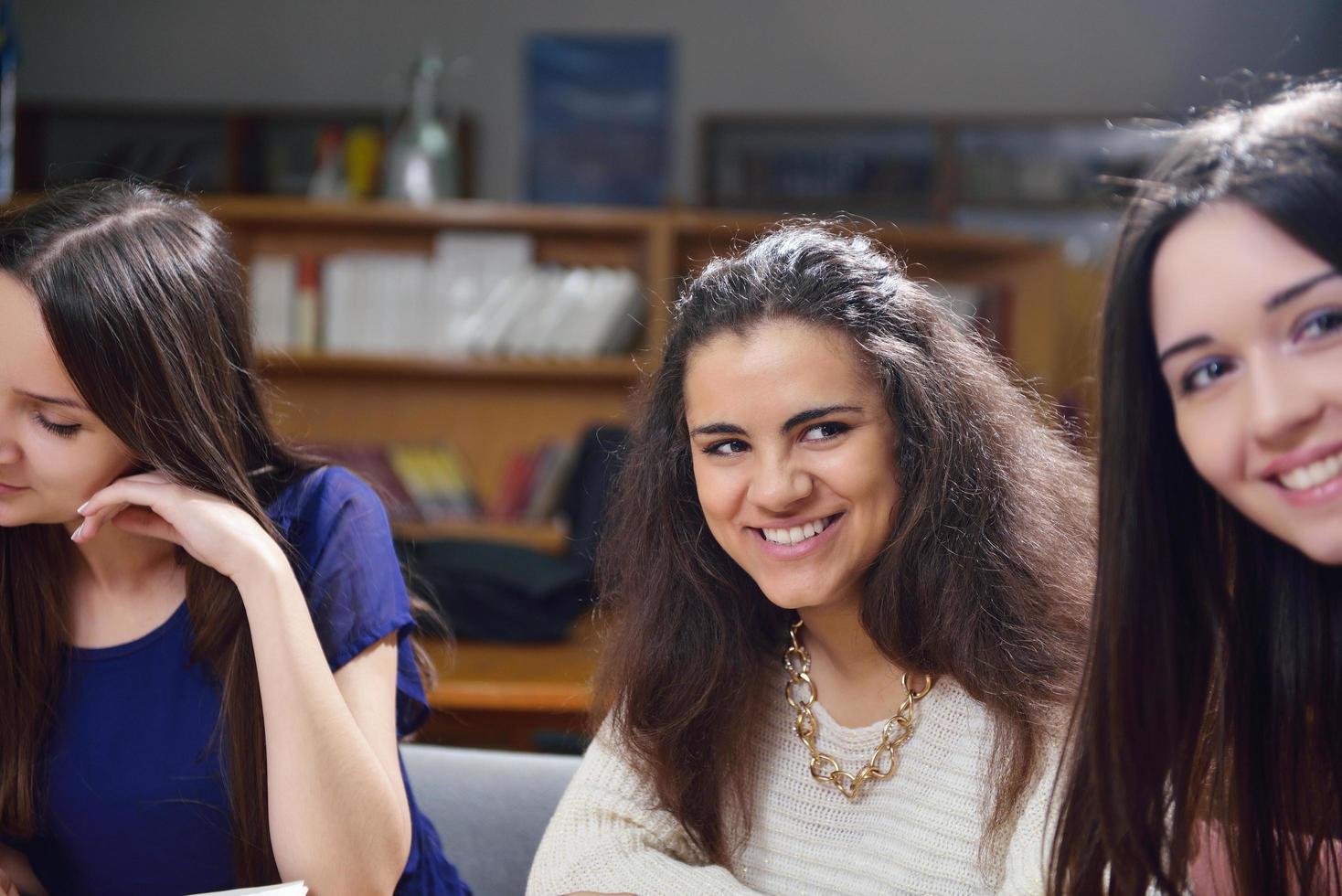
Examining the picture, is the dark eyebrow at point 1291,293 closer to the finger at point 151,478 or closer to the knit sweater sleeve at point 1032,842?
the knit sweater sleeve at point 1032,842

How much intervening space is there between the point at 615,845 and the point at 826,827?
0.73 ft

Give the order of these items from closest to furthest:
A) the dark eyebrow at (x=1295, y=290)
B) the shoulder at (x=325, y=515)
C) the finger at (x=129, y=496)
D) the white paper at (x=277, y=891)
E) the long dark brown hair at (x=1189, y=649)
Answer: the dark eyebrow at (x=1295, y=290) < the long dark brown hair at (x=1189, y=649) < the white paper at (x=277, y=891) < the finger at (x=129, y=496) < the shoulder at (x=325, y=515)

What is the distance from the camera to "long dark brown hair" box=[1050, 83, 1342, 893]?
3.25ft

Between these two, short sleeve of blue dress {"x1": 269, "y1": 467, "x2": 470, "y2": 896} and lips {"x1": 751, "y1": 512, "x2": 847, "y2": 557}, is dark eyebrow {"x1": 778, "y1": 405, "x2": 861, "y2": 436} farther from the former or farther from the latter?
short sleeve of blue dress {"x1": 269, "y1": 467, "x2": 470, "y2": 896}

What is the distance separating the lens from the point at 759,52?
4684 mm

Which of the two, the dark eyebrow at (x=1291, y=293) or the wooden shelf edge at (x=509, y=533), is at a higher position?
the dark eyebrow at (x=1291, y=293)

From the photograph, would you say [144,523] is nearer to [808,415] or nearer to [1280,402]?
[808,415]

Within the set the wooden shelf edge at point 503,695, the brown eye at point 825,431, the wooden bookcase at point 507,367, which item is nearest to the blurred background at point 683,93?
the wooden bookcase at point 507,367

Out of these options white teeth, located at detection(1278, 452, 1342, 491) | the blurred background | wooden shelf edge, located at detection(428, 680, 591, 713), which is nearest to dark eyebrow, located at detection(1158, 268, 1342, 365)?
white teeth, located at detection(1278, 452, 1342, 491)

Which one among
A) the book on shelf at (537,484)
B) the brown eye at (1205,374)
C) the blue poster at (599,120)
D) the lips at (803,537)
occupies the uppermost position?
the blue poster at (599,120)

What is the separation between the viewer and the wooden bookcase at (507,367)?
139 inches

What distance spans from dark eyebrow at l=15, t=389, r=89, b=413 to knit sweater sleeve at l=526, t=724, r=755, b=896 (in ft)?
2.15

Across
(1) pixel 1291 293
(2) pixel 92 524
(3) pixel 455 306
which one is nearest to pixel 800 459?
(1) pixel 1291 293

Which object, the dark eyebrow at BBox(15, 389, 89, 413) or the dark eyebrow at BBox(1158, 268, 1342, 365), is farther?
the dark eyebrow at BBox(15, 389, 89, 413)
